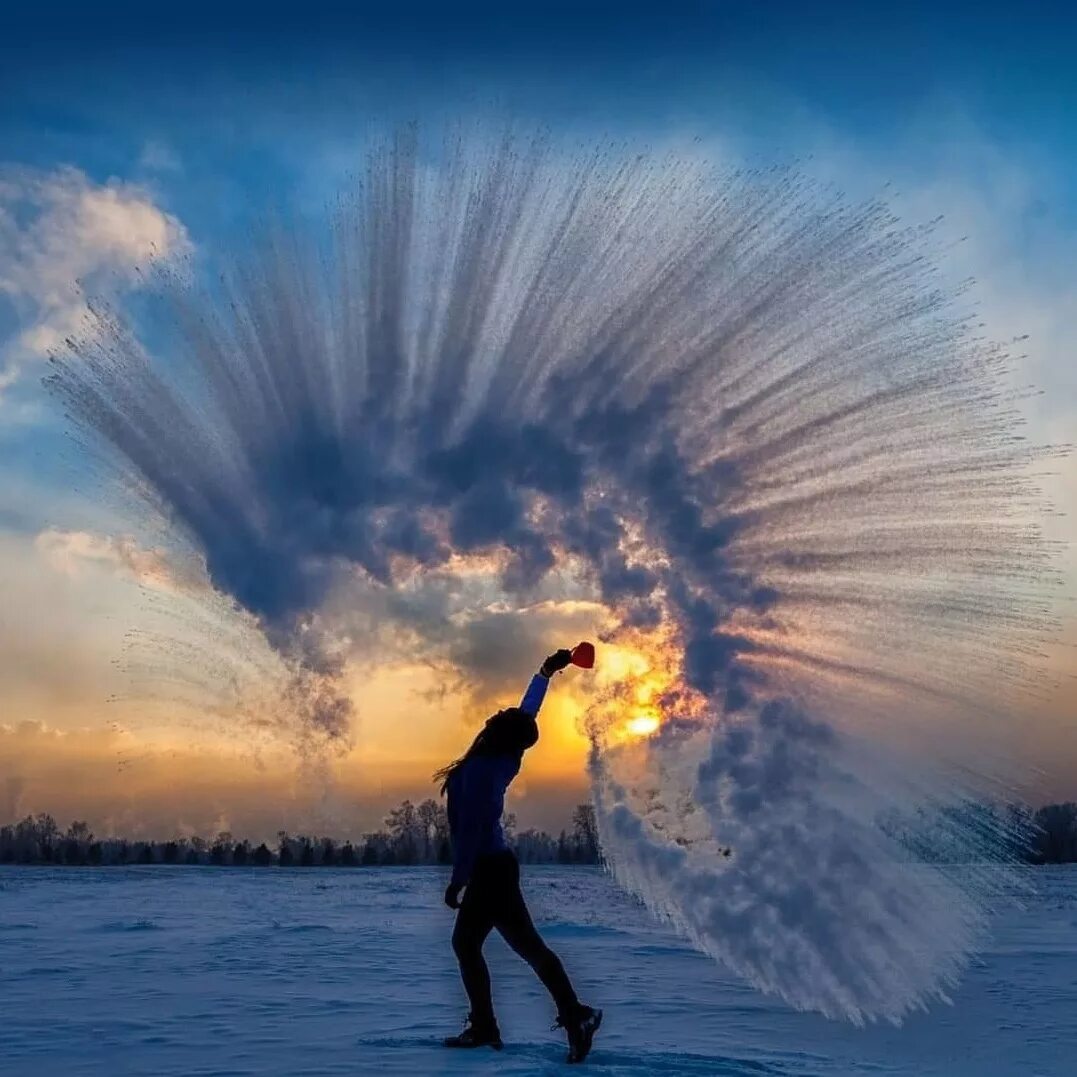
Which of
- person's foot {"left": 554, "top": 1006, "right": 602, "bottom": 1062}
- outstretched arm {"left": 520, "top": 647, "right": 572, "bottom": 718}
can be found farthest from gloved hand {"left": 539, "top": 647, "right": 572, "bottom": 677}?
person's foot {"left": 554, "top": 1006, "right": 602, "bottom": 1062}

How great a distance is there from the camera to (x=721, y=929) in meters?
11.6

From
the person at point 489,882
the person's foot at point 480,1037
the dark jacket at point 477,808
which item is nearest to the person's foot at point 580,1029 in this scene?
the person at point 489,882

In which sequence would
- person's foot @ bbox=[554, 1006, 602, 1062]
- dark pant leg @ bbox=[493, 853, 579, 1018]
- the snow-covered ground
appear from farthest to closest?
the snow-covered ground < dark pant leg @ bbox=[493, 853, 579, 1018] < person's foot @ bbox=[554, 1006, 602, 1062]

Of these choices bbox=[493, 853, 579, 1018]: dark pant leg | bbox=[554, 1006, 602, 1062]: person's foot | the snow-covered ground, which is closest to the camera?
bbox=[554, 1006, 602, 1062]: person's foot

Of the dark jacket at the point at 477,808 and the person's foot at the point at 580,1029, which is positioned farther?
the dark jacket at the point at 477,808

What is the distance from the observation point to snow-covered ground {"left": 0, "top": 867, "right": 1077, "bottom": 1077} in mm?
7320

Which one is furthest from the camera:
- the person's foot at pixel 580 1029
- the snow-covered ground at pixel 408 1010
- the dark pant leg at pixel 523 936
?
the snow-covered ground at pixel 408 1010

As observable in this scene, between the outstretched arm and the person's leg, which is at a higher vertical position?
the outstretched arm

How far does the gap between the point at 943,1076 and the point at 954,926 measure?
3.96 m

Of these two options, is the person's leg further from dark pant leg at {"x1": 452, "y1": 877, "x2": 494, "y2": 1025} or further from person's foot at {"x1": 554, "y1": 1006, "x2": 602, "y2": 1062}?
person's foot at {"x1": 554, "y1": 1006, "x2": 602, "y2": 1062}

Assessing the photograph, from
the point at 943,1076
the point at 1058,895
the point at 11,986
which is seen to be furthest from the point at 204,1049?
the point at 1058,895

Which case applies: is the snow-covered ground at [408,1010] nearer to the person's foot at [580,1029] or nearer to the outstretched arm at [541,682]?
the person's foot at [580,1029]

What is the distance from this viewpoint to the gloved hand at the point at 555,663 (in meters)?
7.80

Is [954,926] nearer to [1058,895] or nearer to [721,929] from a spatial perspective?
[721,929]
